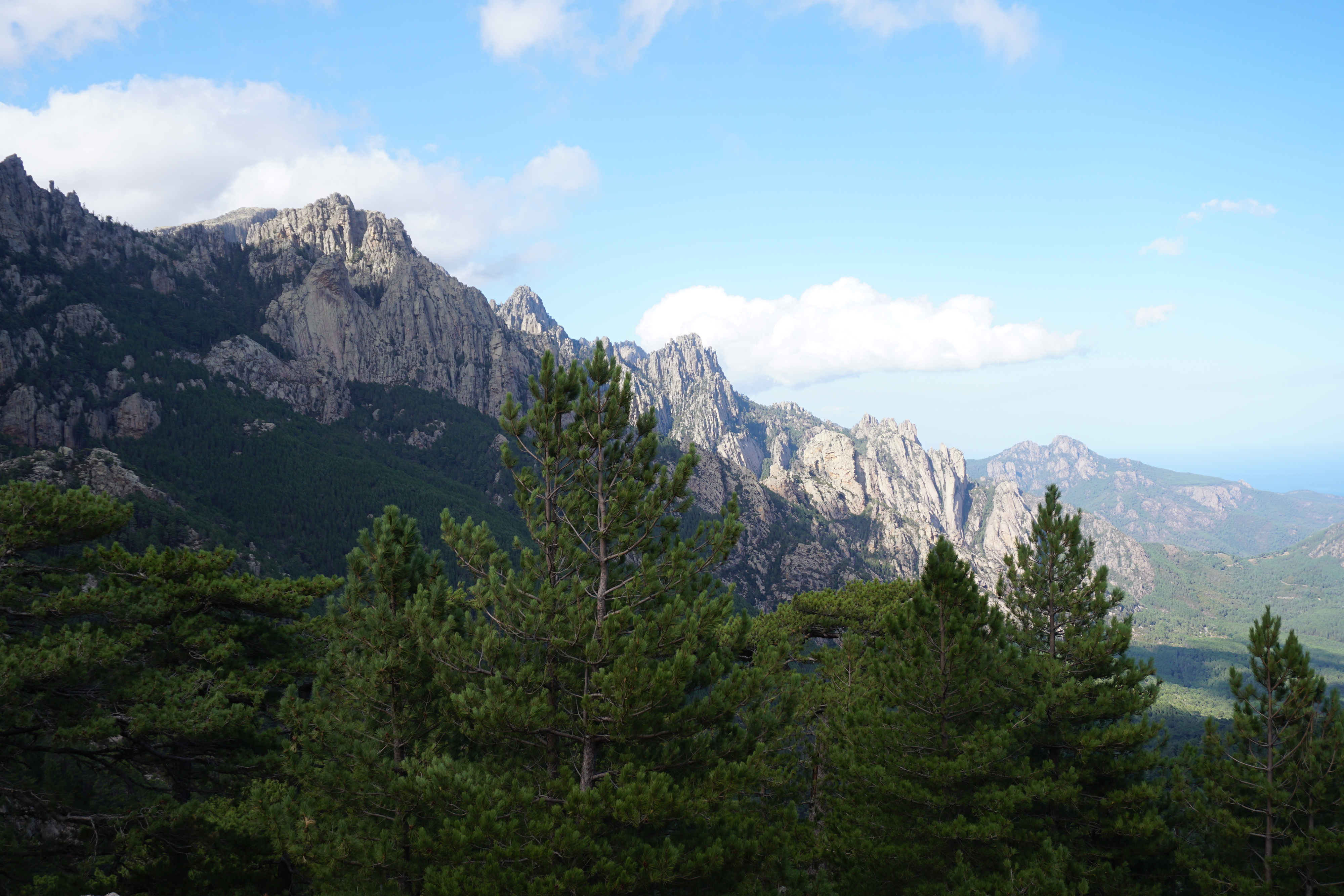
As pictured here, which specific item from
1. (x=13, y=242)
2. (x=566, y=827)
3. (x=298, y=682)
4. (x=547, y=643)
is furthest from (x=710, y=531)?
(x=13, y=242)

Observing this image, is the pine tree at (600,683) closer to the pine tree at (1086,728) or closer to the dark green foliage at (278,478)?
the pine tree at (1086,728)

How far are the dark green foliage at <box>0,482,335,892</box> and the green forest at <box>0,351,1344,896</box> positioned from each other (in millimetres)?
99

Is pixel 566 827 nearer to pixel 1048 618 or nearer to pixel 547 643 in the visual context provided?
pixel 547 643

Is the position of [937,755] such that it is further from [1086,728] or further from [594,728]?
[594,728]

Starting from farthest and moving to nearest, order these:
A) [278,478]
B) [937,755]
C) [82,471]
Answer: [278,478]
[82,471]
[937,755]

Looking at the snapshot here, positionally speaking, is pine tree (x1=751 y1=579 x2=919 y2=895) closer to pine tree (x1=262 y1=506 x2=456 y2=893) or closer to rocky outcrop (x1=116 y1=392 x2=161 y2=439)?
pine tree (x1=262 y1=506 x2=456 y2=893)

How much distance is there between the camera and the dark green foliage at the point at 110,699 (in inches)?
585

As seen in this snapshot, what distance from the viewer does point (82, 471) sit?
316 ft

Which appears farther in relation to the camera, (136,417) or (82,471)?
(136,417)

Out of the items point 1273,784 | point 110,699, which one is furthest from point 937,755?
point 110,699

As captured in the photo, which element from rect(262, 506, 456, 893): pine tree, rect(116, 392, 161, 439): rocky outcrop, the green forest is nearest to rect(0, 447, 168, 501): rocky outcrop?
rect(116, 392, 161, 439): rocky outcrop

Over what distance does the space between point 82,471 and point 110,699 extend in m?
110

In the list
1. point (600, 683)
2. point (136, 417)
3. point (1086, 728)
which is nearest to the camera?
point (600, 683)

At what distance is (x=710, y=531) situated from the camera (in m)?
14.5
